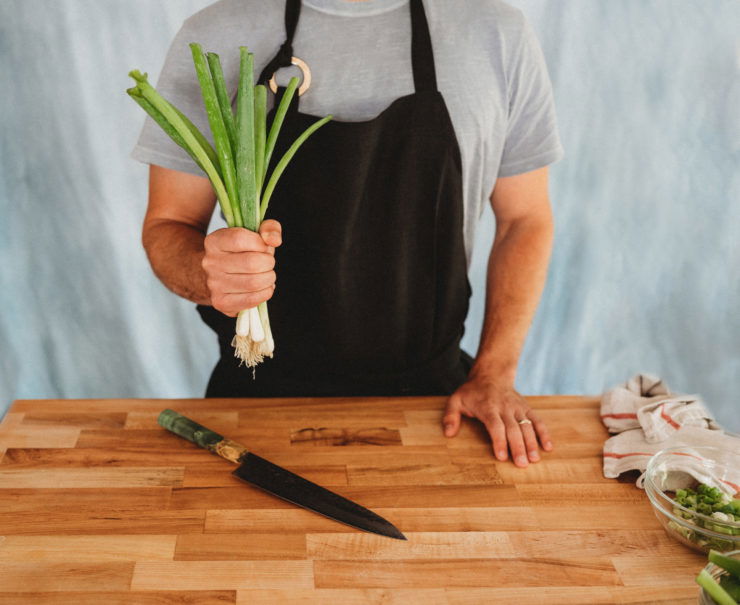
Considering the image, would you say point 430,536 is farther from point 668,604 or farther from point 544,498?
point 668,604

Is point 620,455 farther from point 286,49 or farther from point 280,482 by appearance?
point 286,49

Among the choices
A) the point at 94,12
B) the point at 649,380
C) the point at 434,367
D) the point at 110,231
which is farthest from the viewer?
the point at 110,231

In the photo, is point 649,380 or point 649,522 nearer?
point 649,522

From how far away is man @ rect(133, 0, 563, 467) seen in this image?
168 centimetres

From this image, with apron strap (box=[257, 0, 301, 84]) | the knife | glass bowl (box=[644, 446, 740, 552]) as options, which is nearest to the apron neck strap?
apron strap (box=[257, 0, 301, 84])

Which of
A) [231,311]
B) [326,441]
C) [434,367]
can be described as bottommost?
[434,367]

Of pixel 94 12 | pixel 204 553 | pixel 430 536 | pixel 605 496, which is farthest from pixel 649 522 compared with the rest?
pixel 94 12

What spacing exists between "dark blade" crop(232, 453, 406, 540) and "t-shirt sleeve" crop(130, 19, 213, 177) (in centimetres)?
79

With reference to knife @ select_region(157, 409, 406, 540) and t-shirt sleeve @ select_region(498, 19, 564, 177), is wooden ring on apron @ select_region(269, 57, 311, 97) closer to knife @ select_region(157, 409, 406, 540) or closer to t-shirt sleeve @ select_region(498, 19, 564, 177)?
t-shirt sleeve @ select_region(498, 19, 564, 177)

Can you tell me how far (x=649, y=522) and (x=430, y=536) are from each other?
369mm

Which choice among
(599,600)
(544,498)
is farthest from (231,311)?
(599,600)

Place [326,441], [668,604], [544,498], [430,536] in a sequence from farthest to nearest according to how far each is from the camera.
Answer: [326,441]
[544,498]
[430,536]
[668,604]

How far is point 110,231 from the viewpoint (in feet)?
7.77

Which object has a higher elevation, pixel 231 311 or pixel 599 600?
pixel 231 311
